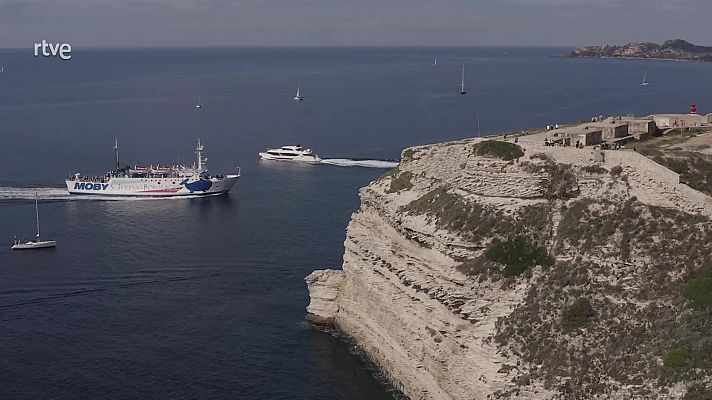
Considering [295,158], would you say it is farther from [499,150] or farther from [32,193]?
[499,150]

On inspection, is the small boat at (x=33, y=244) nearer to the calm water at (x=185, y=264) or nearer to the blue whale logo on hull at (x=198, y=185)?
the calm water at (x=185, y=264)

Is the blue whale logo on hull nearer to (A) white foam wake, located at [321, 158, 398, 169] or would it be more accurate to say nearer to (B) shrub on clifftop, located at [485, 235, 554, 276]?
(A) white foam wake, located at [321, 158, 398, 169]

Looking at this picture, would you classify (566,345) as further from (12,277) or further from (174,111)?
(174,111)

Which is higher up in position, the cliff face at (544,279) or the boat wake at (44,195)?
the cliff face at (544,279)

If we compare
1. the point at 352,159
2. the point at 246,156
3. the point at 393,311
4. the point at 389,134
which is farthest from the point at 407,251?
the point at 389,134

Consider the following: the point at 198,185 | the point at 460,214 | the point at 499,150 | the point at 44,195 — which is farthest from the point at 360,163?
the point at 460,214

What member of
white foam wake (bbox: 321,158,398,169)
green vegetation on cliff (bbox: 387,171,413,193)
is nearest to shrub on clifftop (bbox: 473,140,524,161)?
green vegetation on cliff (bbox: 387,171,413,193)

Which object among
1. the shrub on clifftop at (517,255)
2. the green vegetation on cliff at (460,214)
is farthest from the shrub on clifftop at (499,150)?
the shrub on clifftop at (517,255)
